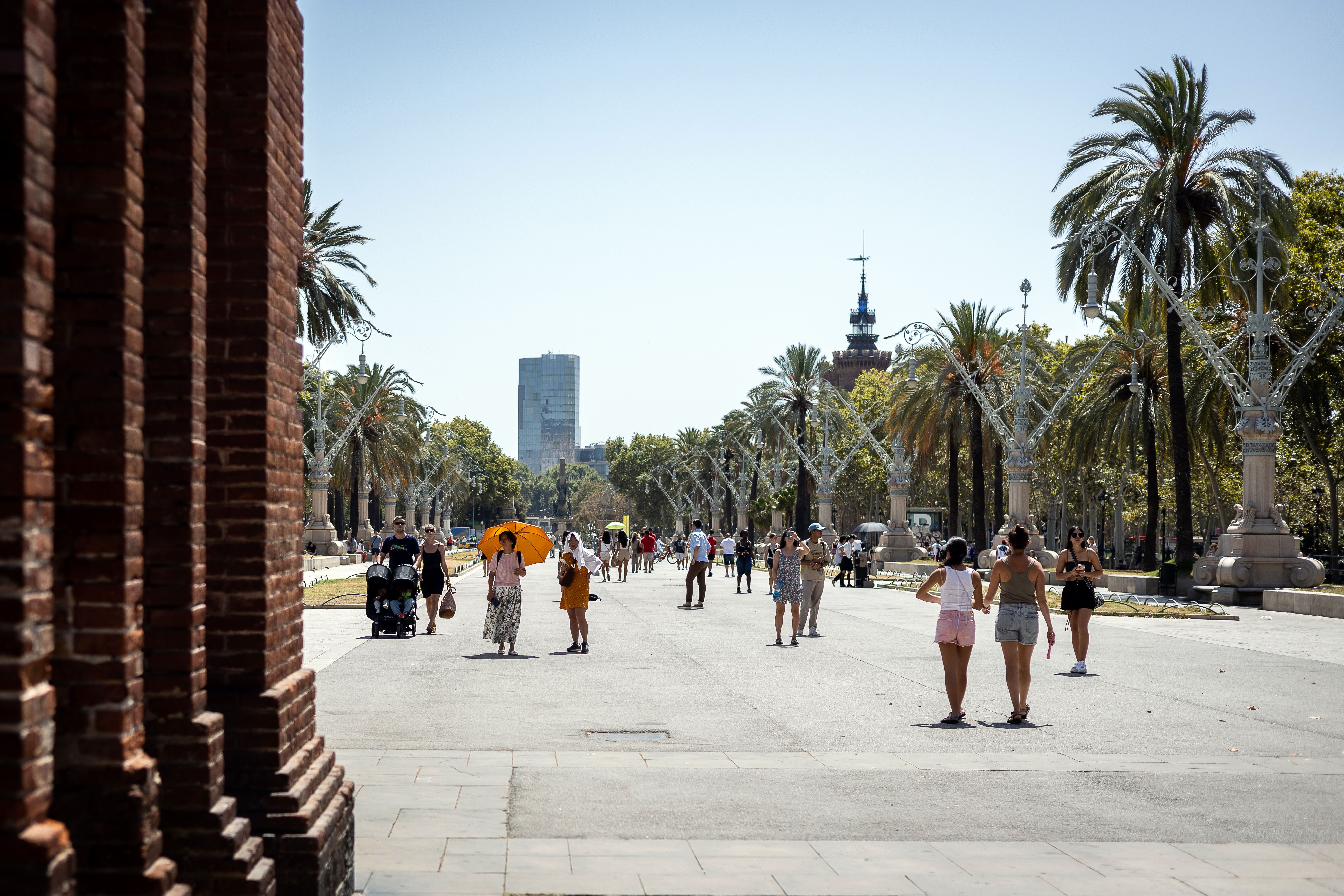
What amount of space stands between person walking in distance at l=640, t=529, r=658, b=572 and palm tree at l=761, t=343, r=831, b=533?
48.4 feet

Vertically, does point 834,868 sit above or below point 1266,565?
below

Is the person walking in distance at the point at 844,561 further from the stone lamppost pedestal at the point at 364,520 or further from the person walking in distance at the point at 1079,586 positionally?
the person walking in distance at the point at 1079,586

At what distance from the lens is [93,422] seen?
13.1ft

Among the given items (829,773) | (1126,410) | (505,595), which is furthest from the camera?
(1126,410)

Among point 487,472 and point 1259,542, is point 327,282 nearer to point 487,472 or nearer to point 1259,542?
point 1259,542

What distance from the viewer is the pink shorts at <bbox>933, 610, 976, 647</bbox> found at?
37.6 ft

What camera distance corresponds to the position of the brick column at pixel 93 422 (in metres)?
3.98

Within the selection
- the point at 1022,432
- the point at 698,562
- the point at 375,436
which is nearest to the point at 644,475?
the point at 375,436

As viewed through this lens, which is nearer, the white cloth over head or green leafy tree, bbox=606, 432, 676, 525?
the white cloth over head

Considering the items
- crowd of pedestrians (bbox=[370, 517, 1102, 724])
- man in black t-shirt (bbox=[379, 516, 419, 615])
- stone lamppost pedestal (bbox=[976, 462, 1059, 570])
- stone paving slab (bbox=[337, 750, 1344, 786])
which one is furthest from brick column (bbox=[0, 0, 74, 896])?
stone lamppost pedestal (bbox=[976, 462, 1059, 570])

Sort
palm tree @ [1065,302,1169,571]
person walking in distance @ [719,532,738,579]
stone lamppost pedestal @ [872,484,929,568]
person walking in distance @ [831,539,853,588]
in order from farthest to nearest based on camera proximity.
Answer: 1. stone lamppost pedestal @ [872,484,929,568]
2. person walking in distance @ [719,532,738,579]
3. palm tree @ [1065,302,1169,571]
4. person walking in distance @ [831,539,853,588]

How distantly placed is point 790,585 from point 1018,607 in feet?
23.8

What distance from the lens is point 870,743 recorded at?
10.2 metres

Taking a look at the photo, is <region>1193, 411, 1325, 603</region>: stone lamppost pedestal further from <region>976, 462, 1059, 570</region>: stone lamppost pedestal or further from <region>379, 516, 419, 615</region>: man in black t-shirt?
<region>379, 516, 419, 615</region>: man in black t-shirt
